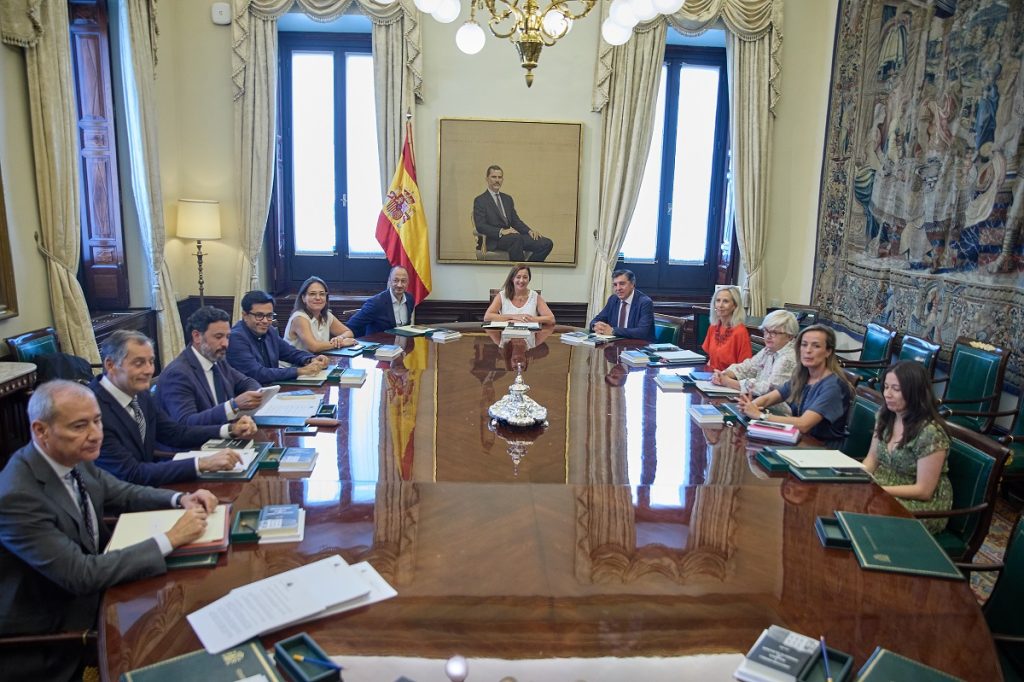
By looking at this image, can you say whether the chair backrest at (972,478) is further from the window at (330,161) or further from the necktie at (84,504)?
the window at (330,161)

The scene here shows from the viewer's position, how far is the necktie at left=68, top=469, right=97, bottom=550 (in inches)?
84.8

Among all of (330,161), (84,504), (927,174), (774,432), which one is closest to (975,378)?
(927,174)

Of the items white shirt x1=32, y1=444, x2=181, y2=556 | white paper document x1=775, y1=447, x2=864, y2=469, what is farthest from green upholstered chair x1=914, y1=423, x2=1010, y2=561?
white shirt x1=32, y1=444, x2=181, y2=556

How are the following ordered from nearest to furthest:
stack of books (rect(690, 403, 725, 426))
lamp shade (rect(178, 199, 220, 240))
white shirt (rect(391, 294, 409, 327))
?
stack of books (rect(690, 403, 725, 426)), white shirt (rect(391, 294, 409, 327)), lamp shade (rect(178, 199, 220, 240))

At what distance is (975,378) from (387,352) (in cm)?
369

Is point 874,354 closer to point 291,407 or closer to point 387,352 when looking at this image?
point 387,352

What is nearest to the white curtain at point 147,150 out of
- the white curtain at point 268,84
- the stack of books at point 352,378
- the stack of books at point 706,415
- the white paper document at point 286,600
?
the white curtain at point 268,84

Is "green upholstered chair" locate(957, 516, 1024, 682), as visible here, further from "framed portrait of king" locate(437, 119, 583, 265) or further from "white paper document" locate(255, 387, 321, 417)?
"framed portrait of king" locate(437, 119, 583, 265)

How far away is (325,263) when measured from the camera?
7293 mm

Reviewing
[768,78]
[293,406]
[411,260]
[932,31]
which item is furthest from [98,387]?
[768,78]

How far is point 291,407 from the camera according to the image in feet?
10.9

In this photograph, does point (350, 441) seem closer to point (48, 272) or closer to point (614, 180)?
point (48, 272)

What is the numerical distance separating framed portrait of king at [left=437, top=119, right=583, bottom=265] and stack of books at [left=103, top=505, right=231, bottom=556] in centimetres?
514

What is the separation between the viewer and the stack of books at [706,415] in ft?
10.9
